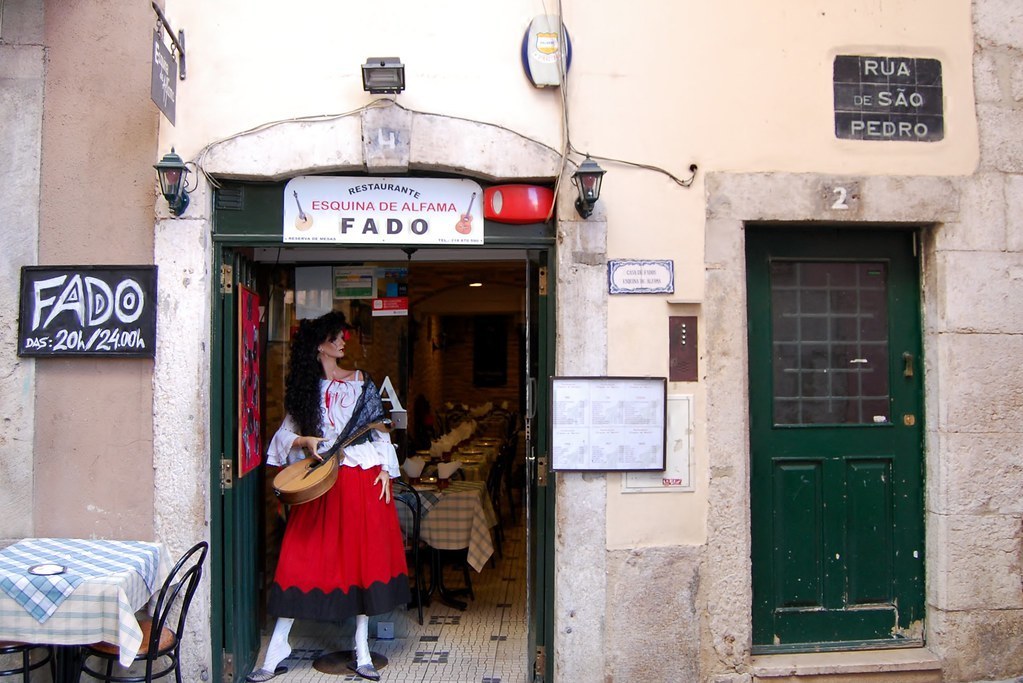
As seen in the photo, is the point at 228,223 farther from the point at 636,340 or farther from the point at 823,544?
the point at 823,544

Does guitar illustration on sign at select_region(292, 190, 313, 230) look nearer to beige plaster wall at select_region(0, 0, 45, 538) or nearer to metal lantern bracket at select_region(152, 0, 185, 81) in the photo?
metal lantern bracket at select_region(152, 0, 185, 81)

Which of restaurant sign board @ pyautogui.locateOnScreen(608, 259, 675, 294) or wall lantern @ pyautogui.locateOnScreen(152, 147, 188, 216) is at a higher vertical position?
wall lantern @ pyautogui.locateOnScreen(152, 147, 188, 216)

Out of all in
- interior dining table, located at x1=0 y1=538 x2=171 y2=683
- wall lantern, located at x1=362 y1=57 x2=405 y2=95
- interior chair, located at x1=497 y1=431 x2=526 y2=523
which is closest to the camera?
interior dining table, located at x1=0 y1=538 x2=171 y2=683

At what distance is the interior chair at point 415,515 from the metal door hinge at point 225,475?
1.31 meters

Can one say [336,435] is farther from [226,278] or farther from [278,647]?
[278,647]

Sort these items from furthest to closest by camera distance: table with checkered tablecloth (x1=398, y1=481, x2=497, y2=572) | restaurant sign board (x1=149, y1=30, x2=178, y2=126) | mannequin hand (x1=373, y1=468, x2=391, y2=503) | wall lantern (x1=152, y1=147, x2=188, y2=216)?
table with checkered tablecloth (x1=398, y1=481, x2=497, y2=572) < mannequin hand (x1=373, y1=468, x2=391, y2=503) < wall lantern (x1=152, y1=147, x2=188, y2=216) < restaurant sign board (x1=149, y1=30, x2=178, y2=126)

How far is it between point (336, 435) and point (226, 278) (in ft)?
3.45

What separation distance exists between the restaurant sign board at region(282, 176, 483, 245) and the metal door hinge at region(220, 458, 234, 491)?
1243mm

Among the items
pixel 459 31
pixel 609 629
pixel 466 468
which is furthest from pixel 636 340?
pixel 466 468

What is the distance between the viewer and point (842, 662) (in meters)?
4.31

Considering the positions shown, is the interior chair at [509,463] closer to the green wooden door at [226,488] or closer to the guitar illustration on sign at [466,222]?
the green wooden door at [226,488]

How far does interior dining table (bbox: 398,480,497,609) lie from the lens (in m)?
5.55

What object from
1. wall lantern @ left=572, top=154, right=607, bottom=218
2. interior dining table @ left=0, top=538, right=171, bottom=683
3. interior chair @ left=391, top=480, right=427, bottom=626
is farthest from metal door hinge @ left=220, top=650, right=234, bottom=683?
wall lantern @ left=572, top=154, right=607, bottom=218

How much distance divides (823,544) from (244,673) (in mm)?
3128
